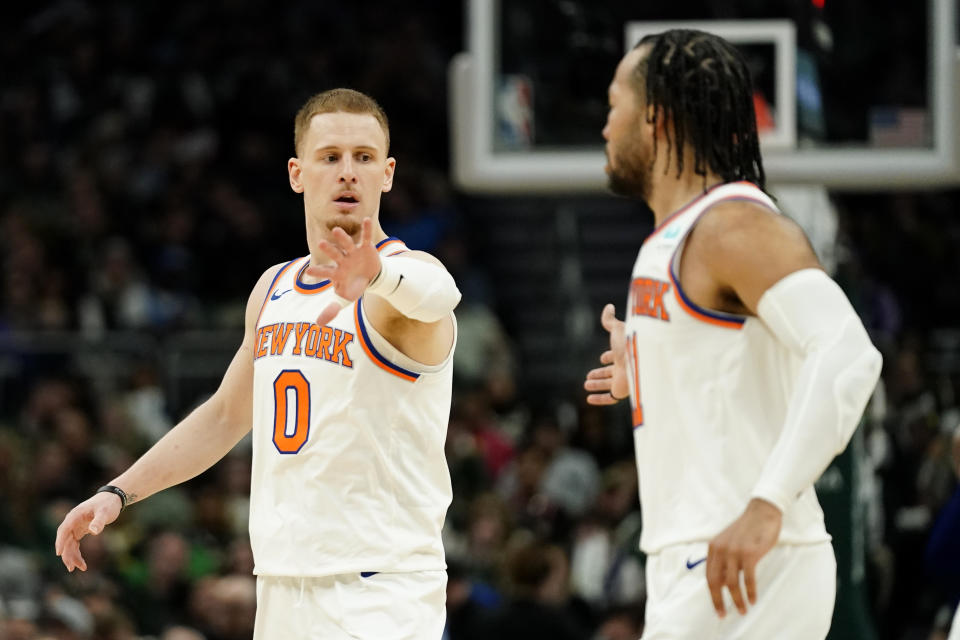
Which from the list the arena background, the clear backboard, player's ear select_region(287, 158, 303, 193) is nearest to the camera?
player's ear select_region(287, 158, 303, 193)

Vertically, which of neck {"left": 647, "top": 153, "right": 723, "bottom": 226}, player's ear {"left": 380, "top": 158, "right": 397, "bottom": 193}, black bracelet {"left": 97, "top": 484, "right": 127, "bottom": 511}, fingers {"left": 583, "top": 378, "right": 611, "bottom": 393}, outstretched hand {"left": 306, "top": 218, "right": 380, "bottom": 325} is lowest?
black bracelet {"left": 97, "top": 484, "right": 127, "bottom": 511}

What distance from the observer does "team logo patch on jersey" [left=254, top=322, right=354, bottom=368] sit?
15.5ft

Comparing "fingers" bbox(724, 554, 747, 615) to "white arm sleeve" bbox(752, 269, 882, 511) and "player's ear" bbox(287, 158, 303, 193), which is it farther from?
"player's ear" bbox(287, 158, 303, 193)

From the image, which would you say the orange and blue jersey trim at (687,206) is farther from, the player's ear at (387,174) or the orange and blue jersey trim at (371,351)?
the player's ear at (387,174)

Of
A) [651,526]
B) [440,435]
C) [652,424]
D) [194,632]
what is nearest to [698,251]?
[652,424]

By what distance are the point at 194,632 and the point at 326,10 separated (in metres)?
11.3

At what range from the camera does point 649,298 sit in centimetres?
373

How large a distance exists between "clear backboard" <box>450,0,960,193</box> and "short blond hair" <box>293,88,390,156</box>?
8.77 feet

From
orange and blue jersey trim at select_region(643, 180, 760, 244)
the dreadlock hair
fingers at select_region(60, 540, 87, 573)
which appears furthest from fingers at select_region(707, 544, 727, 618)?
fingers at select_region(60, 540, 87, 573)

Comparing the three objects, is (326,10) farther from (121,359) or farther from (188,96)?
(121,359)

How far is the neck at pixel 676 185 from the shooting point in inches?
149

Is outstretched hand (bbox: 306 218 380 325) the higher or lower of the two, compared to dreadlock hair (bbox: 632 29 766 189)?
lower

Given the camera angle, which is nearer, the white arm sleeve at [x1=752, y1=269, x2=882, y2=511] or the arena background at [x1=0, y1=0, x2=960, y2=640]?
the white arm sleeve at [x1=752, y1=269, x2=882, y2=511]

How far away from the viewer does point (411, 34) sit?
18.1 m
